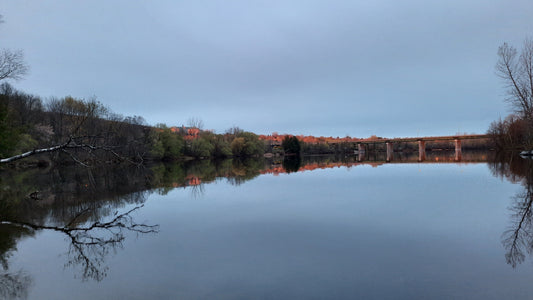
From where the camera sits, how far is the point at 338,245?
8023mm

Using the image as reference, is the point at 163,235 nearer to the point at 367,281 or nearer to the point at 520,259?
the point at 367,281

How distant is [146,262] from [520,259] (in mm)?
8386

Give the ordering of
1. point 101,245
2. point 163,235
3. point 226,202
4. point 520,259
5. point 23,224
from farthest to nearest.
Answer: point 226,202 → point 23,224 → point 163,235 → point 101,245 → point 520,259

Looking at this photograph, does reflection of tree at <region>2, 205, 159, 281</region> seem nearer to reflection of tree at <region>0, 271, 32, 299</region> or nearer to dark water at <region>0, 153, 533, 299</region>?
dark water at <region>0, 153, 533, 299</region>

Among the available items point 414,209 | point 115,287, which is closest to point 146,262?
point 115,287

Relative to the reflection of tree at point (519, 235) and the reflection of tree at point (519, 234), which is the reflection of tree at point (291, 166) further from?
the reflection of tree at point (519, 235)

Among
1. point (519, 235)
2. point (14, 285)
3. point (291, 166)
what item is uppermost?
point (291, 166)

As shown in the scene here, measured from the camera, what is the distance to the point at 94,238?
9.39 metres

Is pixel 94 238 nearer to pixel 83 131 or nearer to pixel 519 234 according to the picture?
pixel 519 234

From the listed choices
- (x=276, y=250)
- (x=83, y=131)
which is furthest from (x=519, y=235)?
(x=83, y=131)

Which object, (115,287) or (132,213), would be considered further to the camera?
(132,213)

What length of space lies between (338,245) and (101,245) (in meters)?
6.64

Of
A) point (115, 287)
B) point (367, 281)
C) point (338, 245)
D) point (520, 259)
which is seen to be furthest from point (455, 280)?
point (115, 287)

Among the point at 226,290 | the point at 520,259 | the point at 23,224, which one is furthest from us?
the point at 23,224
